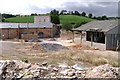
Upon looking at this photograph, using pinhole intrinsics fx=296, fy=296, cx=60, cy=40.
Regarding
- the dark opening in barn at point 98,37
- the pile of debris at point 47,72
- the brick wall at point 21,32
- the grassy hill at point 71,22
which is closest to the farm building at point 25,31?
the brick wall at point 21,32

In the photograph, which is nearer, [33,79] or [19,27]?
[33,79]

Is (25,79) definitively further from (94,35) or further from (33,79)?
(94,35)

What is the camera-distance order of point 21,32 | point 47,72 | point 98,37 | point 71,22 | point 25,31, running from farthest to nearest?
point 71,22
point 25,31
point 21,32
point 98,37
point 47,72

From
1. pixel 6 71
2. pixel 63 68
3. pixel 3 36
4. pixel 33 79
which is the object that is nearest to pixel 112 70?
pixel 63 68

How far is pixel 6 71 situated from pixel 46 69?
167cm

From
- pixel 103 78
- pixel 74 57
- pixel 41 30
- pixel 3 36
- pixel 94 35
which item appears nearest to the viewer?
pixel 103 78

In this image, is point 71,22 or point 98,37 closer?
point 98,37

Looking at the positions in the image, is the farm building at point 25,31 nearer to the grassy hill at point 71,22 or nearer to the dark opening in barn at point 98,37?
the dark opening in barn at point 98,37

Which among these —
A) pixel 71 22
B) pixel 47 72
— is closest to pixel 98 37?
pixel 47 72

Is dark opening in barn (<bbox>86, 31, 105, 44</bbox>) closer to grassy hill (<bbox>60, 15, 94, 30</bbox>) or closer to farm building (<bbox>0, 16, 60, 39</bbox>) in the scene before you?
farm building (<bbox>0, 16, 60, 39</bbox>)

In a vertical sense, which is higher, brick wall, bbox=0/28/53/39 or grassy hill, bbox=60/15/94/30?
grassy hill, bbox=60/15/94/30

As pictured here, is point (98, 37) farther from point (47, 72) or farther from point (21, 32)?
point (47, 72)

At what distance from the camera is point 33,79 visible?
1152cm

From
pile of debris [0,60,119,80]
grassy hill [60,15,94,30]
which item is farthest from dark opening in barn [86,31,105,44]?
grassy hill [60,15,94,30]
